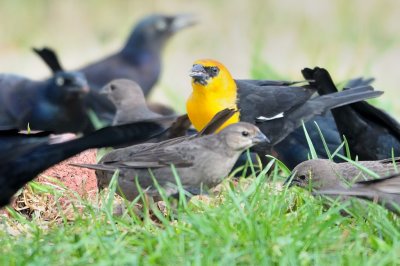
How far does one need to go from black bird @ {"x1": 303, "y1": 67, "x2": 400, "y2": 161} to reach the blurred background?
12.4 feet

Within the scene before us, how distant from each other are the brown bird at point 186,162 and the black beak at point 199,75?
114cm

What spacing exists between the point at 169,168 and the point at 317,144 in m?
1.83

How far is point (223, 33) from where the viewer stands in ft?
39.0

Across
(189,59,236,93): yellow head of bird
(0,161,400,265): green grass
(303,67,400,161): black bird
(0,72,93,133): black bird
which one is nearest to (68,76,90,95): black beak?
(0,72,93,133): black bird

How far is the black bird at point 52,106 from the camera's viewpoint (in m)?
8.52

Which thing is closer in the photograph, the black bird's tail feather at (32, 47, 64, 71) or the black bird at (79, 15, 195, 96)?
the black bird's tail feather at (32, 47, 64, 71)

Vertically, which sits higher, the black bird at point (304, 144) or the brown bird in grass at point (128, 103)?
the brown bird in grass at point (128, 103)

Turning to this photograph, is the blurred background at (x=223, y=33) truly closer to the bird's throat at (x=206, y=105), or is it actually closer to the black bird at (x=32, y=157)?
the bird's throat at (x=206, y=105)

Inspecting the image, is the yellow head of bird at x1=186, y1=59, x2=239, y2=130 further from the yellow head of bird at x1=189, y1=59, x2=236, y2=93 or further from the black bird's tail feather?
the black bird's tail feather

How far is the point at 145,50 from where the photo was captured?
11.4 m

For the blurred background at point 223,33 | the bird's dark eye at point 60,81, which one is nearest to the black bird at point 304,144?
the bird's dark eye at point 60,81

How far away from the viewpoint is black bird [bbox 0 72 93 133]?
8516 millimetres

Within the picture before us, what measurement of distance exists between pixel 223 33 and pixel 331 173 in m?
7.19

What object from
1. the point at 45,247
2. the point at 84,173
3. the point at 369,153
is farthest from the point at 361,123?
the point at 45,247
